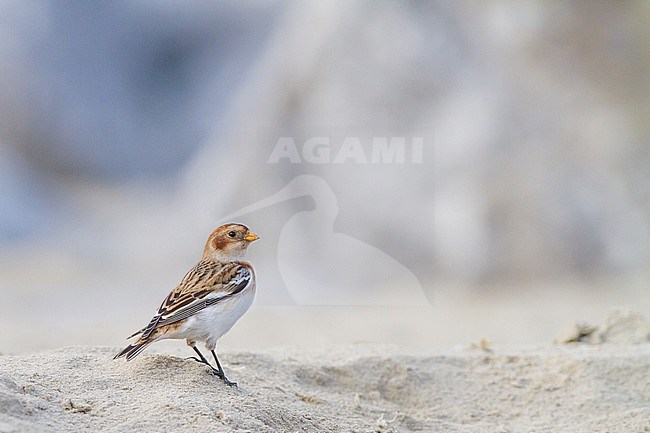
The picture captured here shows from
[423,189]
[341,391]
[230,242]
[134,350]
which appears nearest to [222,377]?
[134,350]

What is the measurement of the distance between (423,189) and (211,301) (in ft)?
21.0

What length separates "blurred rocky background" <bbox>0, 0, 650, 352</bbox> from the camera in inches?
360

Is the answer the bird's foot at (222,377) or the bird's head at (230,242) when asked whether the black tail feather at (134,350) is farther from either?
the bird's head at (230,242)

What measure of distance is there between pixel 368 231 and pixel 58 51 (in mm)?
7657

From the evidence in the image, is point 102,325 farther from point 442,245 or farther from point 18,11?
point 18,11

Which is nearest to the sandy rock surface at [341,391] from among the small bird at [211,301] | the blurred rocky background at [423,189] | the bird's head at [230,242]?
the small bird at [211,301]

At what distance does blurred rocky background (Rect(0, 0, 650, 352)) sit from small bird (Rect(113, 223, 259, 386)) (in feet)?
12.8

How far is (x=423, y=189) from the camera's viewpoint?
968 cm

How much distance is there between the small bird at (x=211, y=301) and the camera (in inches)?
135

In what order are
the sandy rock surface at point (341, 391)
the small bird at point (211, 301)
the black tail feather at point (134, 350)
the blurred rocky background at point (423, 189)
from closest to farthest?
1. the sandy rock surface at point (341, 391)
2. the black tail feather at point (134, 350)
3. the small bird at point (211, 301)
4. the blurred rocky background at point (423, 189)

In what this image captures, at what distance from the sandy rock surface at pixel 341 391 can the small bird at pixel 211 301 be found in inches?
5.1

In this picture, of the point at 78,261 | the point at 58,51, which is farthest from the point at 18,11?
the point at 78,261

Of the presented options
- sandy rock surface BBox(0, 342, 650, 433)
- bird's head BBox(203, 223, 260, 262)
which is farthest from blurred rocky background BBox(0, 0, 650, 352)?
bird's head BBox(203, 223, 260, 262)

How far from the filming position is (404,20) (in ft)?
33.1
